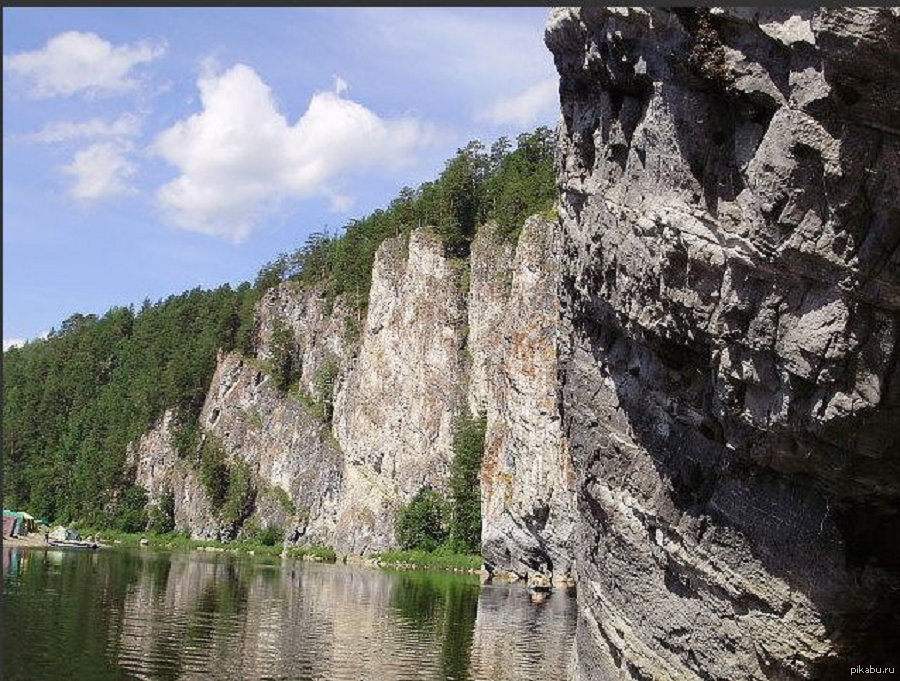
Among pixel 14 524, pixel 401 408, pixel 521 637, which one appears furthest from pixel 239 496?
pixel 521 637

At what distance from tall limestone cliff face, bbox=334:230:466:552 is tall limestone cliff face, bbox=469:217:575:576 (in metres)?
15.2

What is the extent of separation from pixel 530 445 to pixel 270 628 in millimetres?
26816

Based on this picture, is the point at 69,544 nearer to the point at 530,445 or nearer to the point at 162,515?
the point at 162,515

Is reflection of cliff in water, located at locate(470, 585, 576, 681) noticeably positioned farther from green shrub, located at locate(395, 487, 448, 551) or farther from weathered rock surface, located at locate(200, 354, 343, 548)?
weathered rock surface, located at locate(200, 354, 343, 548)

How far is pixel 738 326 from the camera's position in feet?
55.5

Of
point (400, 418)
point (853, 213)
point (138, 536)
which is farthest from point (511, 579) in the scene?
point (138, 536)

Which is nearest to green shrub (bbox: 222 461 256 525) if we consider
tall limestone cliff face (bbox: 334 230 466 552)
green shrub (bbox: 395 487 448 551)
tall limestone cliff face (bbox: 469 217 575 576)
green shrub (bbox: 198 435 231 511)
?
green shrub (bbox: 198 435 231 511)

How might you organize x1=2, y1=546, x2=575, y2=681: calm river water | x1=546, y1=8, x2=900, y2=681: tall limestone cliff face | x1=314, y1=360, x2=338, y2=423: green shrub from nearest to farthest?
x1=546, y1=8, x2=900, y2=681: tall limestone cliff face → x1=2, y1=546, x2=575, y2=681: calm river water → x1=314, y1=360, x2=338, y2=423: green shrub

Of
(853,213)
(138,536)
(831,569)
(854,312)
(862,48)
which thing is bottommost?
(138,536)

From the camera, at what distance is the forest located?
9688 cm

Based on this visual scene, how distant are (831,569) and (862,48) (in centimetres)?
896

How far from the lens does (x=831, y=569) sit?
17594 mm

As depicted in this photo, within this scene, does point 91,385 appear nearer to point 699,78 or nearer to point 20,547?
point 20,547

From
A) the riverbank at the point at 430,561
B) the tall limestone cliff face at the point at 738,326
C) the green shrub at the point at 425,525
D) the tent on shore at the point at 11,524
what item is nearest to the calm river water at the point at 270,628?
the tall limestone cliff face at the point at 738,326
